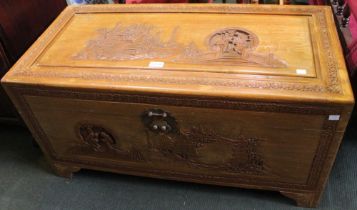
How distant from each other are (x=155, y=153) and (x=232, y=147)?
0.28 m

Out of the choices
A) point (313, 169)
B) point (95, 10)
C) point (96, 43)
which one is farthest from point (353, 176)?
point (95, 10)

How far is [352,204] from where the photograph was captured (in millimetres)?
1214

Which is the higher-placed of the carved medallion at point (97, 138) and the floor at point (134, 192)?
the carved medallion at point (97, 138)

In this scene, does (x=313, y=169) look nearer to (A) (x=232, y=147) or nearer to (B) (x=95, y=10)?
(A) (x=232, y=147)

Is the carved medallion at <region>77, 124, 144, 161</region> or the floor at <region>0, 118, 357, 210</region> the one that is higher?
the carved medallion at <region>77, 124, 144, 161</region>

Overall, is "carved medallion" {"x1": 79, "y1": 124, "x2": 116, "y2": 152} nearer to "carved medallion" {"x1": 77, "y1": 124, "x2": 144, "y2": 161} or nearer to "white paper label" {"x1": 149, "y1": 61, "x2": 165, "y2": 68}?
"carved medallion" {"x1": 77, "y1": 124, "x2": 144, "y2": 161}

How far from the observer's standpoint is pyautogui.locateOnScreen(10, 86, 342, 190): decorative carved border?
92 centimetres

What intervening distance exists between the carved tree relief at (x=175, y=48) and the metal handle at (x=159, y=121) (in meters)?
0.18

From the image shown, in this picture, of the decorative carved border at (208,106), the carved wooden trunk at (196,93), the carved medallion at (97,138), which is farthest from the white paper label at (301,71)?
the carved medallion at (97,138)

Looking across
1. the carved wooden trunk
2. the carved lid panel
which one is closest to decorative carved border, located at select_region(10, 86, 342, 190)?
the carved wooden trunk

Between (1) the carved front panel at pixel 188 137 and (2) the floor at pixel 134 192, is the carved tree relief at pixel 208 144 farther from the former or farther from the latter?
(2) the floor at pixel 134 192

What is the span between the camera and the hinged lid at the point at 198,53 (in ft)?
3.09

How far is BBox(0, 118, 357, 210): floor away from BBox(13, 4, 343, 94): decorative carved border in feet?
1.75

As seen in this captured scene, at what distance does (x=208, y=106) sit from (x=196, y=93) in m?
0.06
